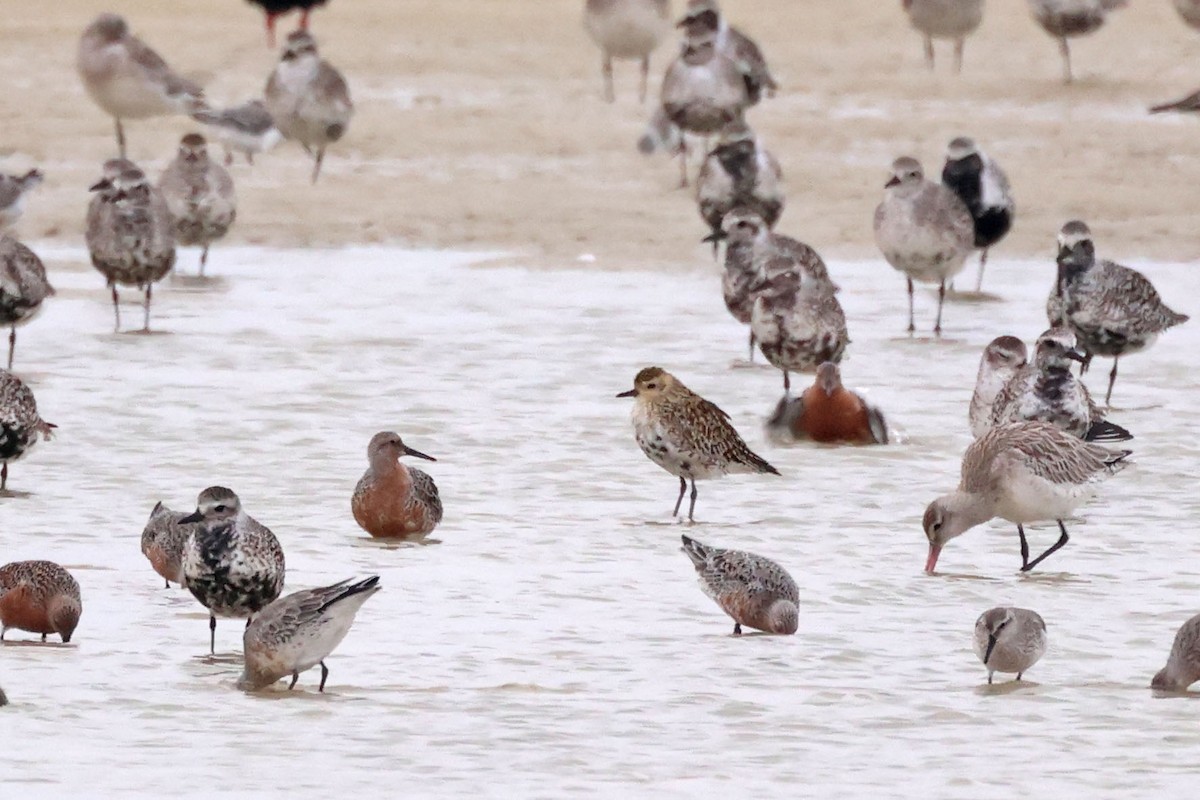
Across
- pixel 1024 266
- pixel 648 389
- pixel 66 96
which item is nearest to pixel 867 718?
pixel 648 389

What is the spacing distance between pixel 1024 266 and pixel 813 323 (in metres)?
5.67

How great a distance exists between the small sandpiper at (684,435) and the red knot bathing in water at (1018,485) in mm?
1069

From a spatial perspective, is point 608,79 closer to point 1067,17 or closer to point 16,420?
point 1067,17

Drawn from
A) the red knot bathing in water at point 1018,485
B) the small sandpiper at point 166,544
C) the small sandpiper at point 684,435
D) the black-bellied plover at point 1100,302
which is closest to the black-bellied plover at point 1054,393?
the red knot bathing in water at point 1018,485

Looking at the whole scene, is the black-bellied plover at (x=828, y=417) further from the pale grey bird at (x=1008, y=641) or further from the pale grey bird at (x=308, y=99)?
the pale grey bird at (x=308, y=99)

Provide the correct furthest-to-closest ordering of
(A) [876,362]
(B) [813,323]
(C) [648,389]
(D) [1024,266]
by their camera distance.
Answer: (D) [1024,266]
(A) [876,362]
(B) [813,323]
(C) [648,389]

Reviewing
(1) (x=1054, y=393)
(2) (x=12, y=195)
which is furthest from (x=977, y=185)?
(2) (x=12, y=195)

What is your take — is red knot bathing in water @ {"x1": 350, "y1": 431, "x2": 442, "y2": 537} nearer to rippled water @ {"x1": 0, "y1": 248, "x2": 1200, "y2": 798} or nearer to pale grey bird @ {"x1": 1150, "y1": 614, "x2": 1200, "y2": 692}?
rippled water @ {"x1": 0, "y1": 248, "x2": 1200, "y2": 798}

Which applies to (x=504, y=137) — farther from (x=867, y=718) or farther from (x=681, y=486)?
(x=867, y=718)

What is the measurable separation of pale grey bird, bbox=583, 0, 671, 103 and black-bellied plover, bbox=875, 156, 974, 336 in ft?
28.6

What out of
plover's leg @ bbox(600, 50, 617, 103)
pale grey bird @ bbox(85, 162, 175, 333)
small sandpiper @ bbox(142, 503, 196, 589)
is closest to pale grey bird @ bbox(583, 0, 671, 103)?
plover's leg @ bbox(600, 50, 617, 103)

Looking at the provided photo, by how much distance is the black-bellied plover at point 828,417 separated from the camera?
12.3m

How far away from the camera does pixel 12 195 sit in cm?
1792

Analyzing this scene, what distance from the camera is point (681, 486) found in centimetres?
1102
